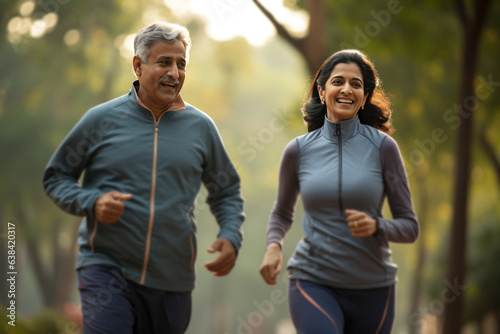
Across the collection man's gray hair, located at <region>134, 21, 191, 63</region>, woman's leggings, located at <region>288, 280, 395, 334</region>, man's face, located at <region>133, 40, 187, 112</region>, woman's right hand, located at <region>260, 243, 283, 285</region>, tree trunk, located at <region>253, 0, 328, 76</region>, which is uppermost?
tree trunk, located at <region>253, 0, 328, 76</region>

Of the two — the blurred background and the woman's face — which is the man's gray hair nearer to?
the woman's face

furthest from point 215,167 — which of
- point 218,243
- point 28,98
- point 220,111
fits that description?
point 220,111

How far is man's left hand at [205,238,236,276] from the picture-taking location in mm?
4430

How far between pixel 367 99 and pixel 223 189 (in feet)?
3.67

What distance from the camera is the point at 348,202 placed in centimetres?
434

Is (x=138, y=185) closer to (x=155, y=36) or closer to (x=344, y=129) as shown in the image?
(x=155, y=36)

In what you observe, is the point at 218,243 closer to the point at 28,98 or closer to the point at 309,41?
the point at 309,41

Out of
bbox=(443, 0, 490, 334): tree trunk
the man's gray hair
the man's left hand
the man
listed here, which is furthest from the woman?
bbox=(443, 0, 490, 334): tree trunk

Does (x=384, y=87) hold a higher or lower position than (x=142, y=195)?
higher

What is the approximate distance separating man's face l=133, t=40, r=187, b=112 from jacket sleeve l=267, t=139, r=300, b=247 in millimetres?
814

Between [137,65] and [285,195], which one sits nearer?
[137,65]

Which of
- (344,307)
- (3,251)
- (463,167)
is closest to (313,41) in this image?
(463,167)

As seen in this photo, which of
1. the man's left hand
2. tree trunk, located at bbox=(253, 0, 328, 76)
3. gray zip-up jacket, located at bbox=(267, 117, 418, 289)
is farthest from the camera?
tree trunk, located at bbox=(253, 0, 328, 76)

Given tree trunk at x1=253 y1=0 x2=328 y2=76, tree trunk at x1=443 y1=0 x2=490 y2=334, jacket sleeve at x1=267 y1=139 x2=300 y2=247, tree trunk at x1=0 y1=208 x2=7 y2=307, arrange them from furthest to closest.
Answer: tree trunk at x1=0 y1=208 x2=7 y2=307
tree trunk at x1=443 y1=0 x2=490 y2=334
tree trunk at x1=253 y1=0 x2=328 y2=76
jacket sleeve at x1=267 y1=139 x2=300 y2=247
